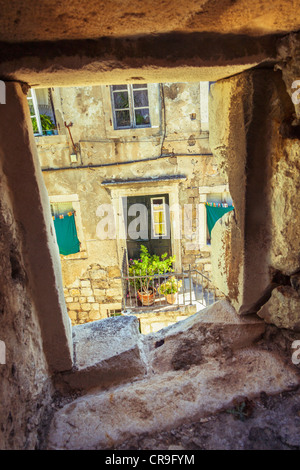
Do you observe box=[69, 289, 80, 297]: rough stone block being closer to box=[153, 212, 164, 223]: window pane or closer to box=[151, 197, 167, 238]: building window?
box=[151, 197, 167, 238]: building window

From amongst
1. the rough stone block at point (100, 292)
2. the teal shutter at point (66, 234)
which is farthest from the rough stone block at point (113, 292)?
the teal shutter at point (66, 234)

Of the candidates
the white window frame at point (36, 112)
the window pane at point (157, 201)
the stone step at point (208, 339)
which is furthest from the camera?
the window pane at point (157, 201)

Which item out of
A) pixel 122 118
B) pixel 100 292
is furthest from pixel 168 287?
pixel 122 118

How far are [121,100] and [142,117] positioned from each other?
64cm

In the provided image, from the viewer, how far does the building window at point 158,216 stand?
758 centimetres

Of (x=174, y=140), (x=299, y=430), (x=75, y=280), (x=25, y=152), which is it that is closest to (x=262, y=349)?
(x=299, y=430)

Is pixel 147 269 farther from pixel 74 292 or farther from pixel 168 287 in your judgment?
pixel 74 292

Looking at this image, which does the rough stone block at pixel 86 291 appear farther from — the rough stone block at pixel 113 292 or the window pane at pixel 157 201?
the window pane at pixel 157 201

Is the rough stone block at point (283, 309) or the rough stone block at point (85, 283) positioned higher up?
the rough stone block at point (283, 309)

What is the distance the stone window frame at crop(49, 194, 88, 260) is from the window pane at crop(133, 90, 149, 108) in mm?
2773

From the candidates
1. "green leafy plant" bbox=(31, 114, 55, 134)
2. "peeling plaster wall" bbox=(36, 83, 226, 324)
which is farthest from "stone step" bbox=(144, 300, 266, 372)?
"green leafy plant" bbox=(31, 114, 55, 134)

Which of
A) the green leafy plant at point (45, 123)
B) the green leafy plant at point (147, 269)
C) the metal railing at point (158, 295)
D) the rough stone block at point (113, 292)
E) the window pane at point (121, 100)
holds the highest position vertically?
the window pane at point (121, 100)

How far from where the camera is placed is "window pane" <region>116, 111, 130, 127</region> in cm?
705
